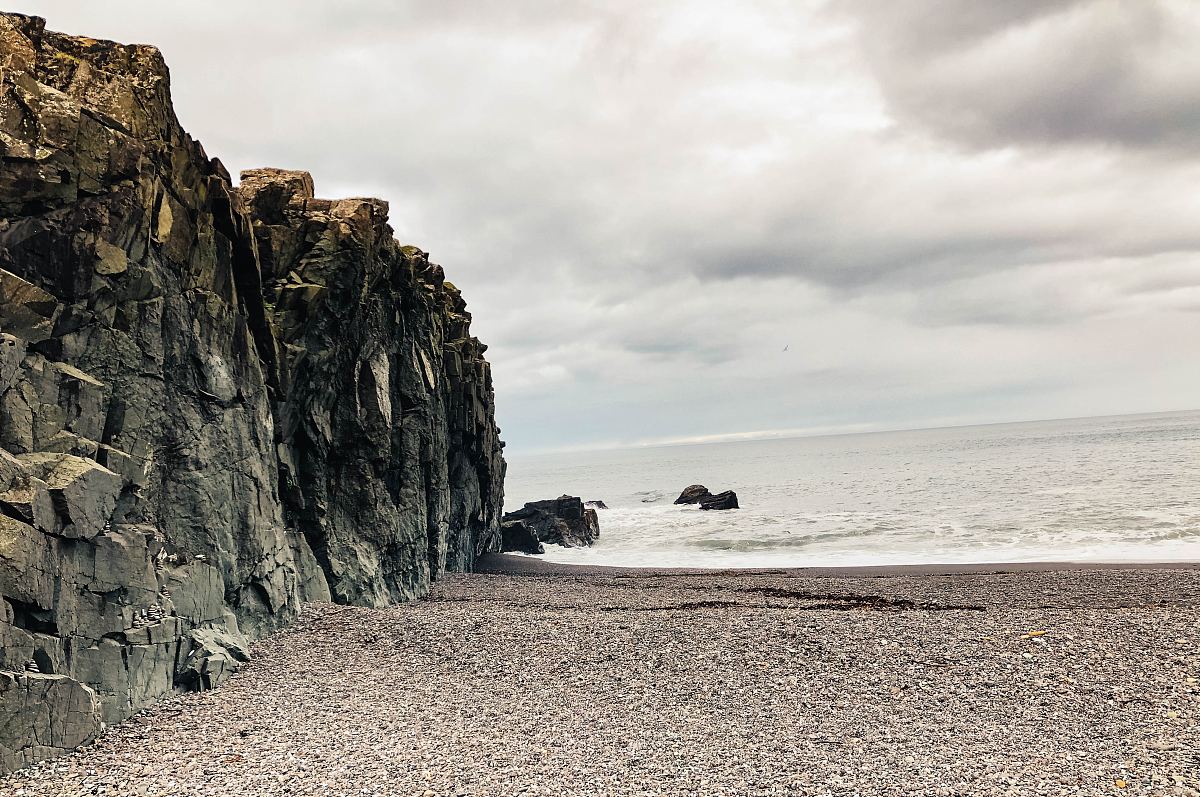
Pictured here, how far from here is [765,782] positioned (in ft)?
38.1

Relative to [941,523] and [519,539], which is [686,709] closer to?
[519,539]

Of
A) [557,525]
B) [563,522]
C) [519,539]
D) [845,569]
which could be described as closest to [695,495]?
[563,522]

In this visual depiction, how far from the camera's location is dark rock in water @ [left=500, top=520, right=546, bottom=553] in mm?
57125

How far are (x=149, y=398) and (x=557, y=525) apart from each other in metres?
46.4

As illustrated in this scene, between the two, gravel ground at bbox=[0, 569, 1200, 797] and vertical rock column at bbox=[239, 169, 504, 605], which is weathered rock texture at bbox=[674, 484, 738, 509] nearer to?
vertical rock column at bbox=[239, 169, 504, 605]

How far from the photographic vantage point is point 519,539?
57.6 m

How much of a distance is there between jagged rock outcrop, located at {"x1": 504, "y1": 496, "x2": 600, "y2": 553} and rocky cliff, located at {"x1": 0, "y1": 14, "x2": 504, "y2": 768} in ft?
100

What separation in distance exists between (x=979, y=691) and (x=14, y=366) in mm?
22837

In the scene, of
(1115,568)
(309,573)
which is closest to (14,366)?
(309,573)

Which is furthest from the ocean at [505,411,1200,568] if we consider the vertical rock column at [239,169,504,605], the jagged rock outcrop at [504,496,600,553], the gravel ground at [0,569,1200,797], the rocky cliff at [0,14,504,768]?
the rocky cliff at [0,14,504,768]

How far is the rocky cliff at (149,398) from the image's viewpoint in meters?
13.0

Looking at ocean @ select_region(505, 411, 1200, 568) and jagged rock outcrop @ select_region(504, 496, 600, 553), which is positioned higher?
jagged rock outcrop @ select_region(504, 496, 600, 553)

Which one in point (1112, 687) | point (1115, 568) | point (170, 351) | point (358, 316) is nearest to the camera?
point (1112, 687)

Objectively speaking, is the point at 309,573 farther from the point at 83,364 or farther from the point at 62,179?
the point at 62,179
